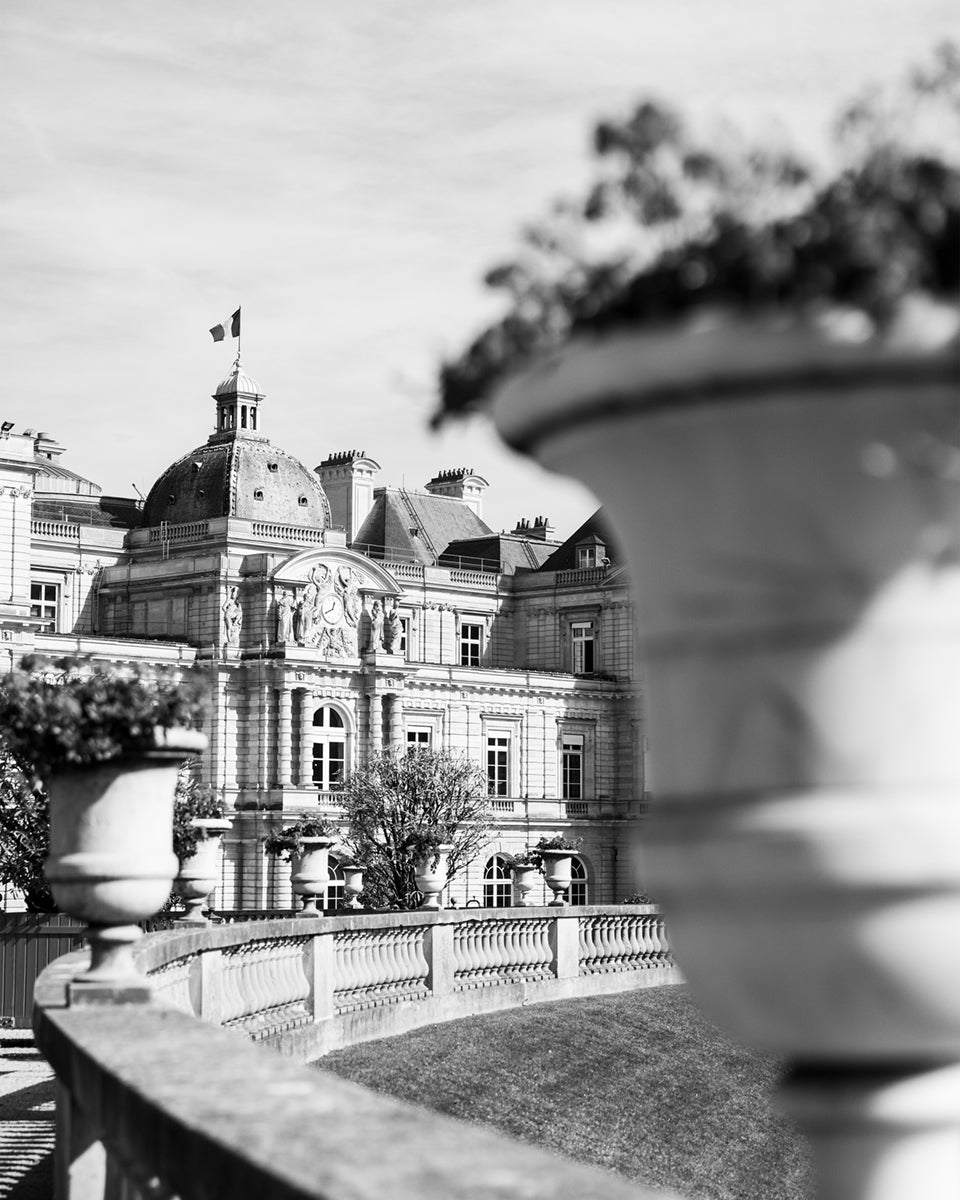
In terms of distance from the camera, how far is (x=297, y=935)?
1973 cm

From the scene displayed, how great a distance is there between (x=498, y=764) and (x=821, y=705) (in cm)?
7452

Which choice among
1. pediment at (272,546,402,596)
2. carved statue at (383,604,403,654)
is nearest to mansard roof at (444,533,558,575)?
carved statue at (383,604,403,654)

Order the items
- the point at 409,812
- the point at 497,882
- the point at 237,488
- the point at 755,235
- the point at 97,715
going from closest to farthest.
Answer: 1. the point at 755,235
2. the point at 97,715
3. the point at 409,812
4. the point at 497,882
5. the point at 237,488

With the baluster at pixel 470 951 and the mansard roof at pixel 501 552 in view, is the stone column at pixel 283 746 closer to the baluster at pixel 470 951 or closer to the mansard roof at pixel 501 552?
the mansard roof at pixel 501 552

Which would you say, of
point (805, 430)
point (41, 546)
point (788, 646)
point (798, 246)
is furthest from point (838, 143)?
point (41, 546)

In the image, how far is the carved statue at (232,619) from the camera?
69312mm

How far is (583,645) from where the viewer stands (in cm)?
8512

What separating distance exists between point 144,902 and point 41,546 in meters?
68.4

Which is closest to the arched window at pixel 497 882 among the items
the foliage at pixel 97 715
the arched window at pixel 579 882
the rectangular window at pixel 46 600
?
the arched window at pixel 579 882

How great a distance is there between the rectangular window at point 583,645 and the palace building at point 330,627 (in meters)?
0.09

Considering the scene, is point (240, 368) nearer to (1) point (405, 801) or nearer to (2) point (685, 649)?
(1) point (405, 801)

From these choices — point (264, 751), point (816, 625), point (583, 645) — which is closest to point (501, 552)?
point (583, 645)

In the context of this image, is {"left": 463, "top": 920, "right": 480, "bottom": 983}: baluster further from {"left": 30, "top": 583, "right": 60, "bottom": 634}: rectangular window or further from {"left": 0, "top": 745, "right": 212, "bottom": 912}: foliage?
{"left": 30, "top": 583, "right": 60, "bottom": 634}: rectangular window

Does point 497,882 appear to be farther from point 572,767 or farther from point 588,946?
point 588,946
